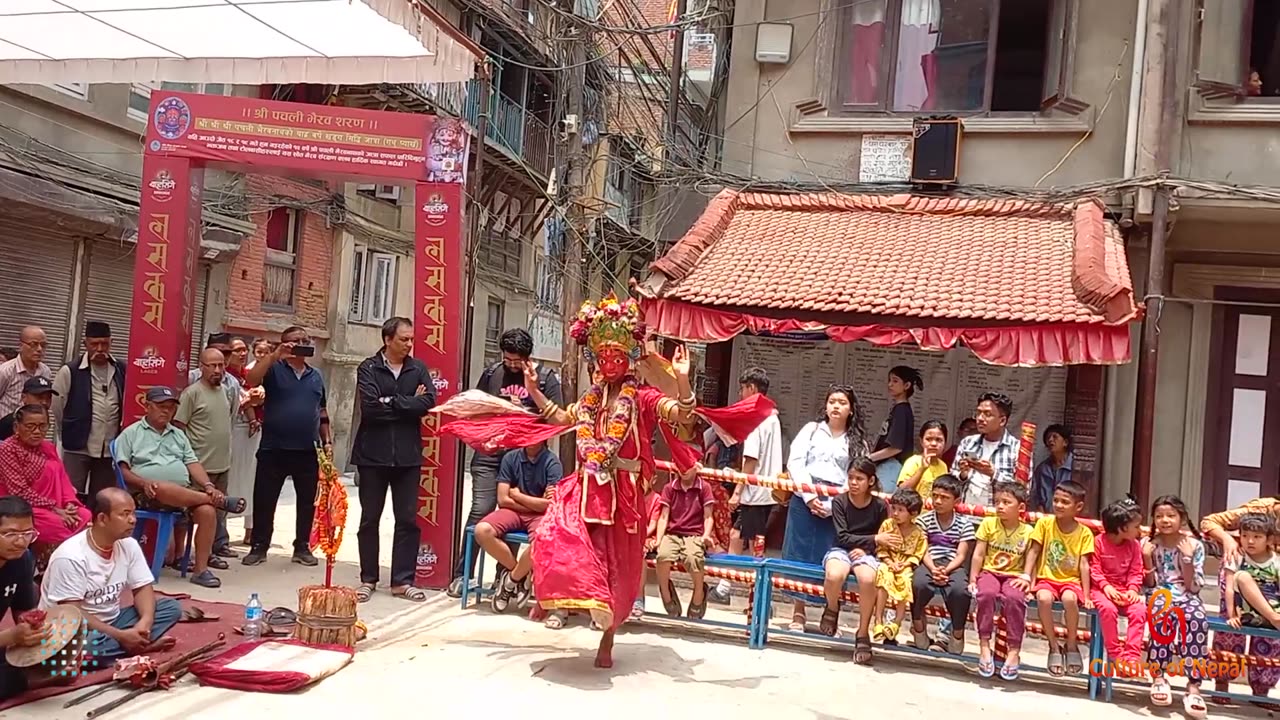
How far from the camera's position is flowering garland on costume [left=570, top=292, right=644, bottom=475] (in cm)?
602

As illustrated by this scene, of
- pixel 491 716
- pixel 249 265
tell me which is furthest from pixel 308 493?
pixel 249 265

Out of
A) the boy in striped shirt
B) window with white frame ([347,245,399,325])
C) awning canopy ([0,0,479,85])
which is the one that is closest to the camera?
awning canopy ([0,0,479,85])

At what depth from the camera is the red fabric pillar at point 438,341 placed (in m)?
7.95

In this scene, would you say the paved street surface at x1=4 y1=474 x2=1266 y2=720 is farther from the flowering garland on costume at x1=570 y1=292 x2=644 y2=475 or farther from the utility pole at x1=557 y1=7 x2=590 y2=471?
the utility pole at x1=557 y1=7 x2=590 y2=471

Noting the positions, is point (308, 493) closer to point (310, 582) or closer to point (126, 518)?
point (310, 582)

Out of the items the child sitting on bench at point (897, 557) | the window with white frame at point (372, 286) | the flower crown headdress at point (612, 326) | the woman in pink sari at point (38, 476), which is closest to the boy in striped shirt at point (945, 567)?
the child sitting on bench at point (897, 557)

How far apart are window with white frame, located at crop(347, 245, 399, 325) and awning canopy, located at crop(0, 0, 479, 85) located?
1352cm

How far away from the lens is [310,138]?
26.4 ft

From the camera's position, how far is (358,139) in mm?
8000

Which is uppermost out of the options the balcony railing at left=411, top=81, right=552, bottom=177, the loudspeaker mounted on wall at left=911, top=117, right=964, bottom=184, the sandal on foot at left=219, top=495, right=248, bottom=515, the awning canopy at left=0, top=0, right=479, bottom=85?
the balcony railing at left=411, top=81, right=552, bottom=177

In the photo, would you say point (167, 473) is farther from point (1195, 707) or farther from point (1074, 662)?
point (1195, 707)

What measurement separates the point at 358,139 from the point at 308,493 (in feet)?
9.32

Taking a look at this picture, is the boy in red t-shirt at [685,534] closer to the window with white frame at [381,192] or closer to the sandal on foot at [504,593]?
the sandal on foot at [504,593]
